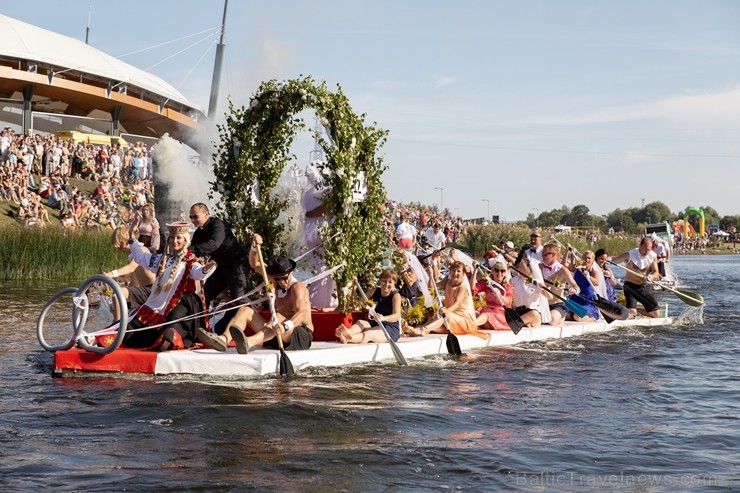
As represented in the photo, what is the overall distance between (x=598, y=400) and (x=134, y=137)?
47242 millimetres

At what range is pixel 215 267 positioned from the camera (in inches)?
500

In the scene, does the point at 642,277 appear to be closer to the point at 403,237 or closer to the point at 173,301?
the point at 403,237

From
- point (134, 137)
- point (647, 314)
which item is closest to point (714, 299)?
point (647, 314)

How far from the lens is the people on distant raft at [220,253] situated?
12133 mm

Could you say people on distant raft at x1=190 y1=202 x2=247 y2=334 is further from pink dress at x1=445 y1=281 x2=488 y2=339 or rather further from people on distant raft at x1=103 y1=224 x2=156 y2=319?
pink dress at x1=445 y1=281 x2=488 y2=339

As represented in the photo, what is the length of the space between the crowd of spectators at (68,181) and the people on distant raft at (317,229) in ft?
48.8

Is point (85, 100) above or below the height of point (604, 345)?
above

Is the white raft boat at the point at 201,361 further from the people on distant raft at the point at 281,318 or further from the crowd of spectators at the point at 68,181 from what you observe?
the crowd of spectators at the point at 68,181

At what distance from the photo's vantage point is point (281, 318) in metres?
12.2

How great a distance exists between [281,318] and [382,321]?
1694 millimetres

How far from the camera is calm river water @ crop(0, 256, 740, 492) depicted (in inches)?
301

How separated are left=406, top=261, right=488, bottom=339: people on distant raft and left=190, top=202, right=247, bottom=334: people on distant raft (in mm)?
2994

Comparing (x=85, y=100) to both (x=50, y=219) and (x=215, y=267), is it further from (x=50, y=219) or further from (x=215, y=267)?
(x=215, y=267)

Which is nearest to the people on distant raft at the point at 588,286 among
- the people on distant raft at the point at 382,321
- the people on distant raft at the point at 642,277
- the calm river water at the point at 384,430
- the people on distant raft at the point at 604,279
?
the people on distant raft at the point at 604,279
